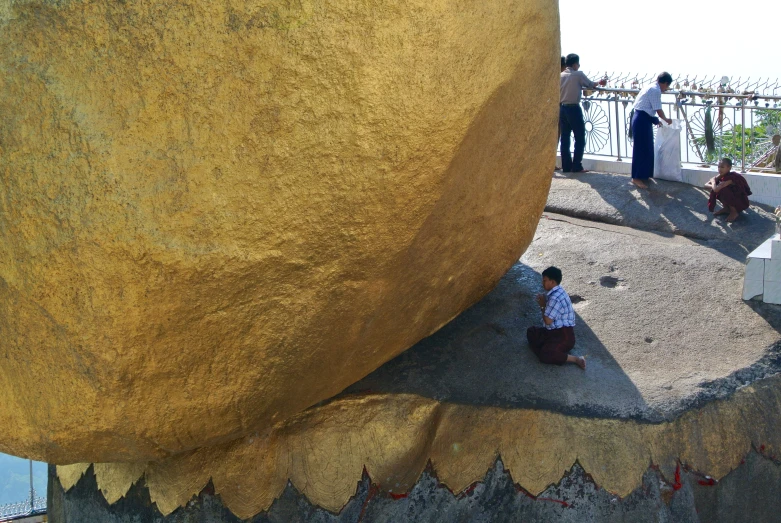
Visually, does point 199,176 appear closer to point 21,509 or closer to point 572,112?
point 572,112

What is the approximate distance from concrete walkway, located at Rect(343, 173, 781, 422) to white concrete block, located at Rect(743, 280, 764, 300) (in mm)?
56

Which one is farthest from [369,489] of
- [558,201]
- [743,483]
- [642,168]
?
[642,168]

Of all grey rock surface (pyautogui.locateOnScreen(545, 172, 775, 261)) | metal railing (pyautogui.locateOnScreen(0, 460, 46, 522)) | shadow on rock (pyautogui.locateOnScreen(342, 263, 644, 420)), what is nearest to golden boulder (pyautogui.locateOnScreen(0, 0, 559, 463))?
shadow on rock (pyautogui.locateOnScreen(342, 263, 644, 420))

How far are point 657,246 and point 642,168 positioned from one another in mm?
1408

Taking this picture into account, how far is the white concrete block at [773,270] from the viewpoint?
5246mm

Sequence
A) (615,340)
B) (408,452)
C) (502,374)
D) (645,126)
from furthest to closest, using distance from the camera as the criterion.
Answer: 1. (645,126)
2. (615,340)
3. (502,374)
4. (408,452)

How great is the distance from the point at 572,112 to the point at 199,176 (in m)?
5.58

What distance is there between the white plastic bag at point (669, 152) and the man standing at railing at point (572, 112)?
83cm

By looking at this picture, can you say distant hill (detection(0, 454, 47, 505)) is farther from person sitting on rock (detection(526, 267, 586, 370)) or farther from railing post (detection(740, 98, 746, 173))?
person sitting on rock (detection(526, 267, 586, 370))

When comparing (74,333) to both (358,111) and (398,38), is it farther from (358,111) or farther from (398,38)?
(398,38)

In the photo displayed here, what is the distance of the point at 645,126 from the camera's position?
7160 millimetres

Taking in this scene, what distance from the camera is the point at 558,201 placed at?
23.5 feet

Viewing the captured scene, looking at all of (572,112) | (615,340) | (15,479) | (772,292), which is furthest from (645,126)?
(15,479)

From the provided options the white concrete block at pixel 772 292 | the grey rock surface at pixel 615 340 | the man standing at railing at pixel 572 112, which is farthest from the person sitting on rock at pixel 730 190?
the man standing at railing at pixel 572 112
